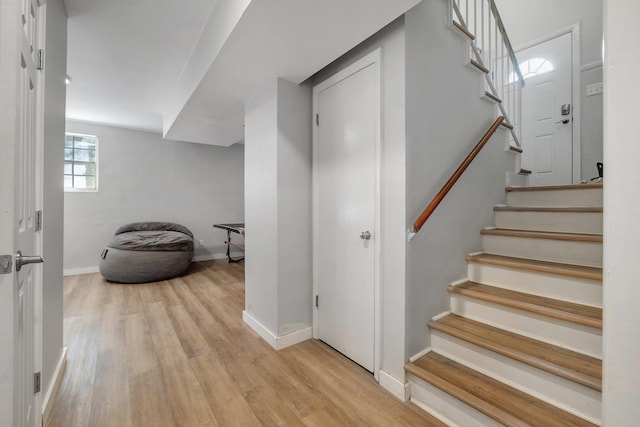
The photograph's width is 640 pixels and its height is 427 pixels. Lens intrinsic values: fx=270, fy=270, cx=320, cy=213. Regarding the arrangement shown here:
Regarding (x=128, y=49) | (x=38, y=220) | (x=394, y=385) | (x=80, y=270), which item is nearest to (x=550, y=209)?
(x=394, y=385)

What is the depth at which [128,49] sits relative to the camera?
2.45 metres

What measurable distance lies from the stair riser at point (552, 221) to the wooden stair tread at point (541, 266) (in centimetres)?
39

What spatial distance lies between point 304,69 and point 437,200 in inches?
52.7

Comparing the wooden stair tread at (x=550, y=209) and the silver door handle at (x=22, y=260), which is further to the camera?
the wooden stair tread at (x=550, y=209)

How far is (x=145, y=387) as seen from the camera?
1.68 metres

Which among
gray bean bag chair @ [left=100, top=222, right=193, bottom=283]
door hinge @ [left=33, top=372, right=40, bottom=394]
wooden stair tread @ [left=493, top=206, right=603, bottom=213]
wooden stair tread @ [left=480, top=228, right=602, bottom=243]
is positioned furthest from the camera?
gray bean bag chair @ [left=100, top=222, right=193, bottom=283]

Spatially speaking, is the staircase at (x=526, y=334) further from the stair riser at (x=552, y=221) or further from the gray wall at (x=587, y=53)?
the gray wall at (x=587, y=53)

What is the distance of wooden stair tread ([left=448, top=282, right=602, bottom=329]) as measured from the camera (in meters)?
1.41

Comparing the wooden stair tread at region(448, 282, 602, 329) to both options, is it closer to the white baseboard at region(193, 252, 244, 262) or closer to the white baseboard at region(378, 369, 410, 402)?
the white baseboard at region(378, 369, 410, 402)

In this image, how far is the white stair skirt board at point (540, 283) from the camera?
61.1 inches

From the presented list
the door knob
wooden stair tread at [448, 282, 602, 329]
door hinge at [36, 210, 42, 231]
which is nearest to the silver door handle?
door hinge at [36, 210, 42, 231]

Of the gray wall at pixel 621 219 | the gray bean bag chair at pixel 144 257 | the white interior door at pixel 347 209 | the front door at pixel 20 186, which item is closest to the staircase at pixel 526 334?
the white interior door at pixel 347 209

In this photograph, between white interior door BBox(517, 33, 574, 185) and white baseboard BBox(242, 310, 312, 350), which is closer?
white baseboard BBox(242, 310, 312, 350)

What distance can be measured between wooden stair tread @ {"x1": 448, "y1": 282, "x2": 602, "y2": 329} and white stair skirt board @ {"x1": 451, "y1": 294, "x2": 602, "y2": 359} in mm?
49
